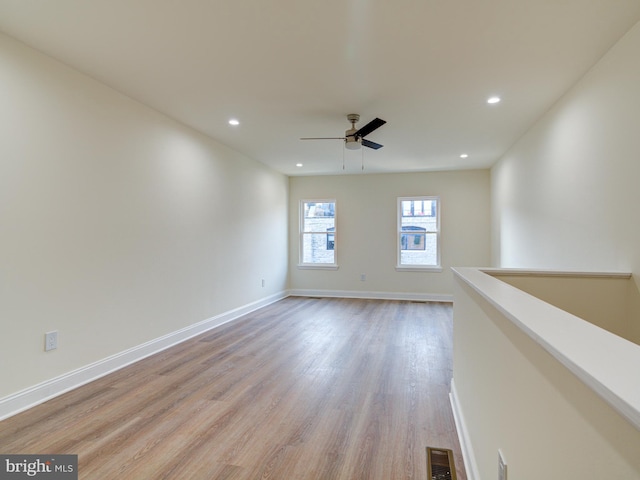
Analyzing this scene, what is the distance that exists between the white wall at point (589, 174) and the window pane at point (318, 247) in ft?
12.4

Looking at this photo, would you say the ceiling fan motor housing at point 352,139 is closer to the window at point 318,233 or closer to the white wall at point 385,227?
the white wall at point 385,227

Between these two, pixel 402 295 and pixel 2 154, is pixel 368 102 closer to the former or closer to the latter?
pixel 2 154

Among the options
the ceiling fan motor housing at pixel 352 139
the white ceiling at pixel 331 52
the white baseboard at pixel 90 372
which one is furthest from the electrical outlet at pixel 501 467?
the ceiling fan motor housing at pixel 352 139

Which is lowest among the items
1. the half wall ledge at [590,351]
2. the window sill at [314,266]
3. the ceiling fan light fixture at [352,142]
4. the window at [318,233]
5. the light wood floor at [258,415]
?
the light wood floor at [258,415]

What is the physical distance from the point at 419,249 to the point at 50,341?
5.91 metres

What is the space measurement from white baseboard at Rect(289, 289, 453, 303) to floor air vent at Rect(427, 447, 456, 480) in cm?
504

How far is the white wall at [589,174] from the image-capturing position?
2.22 m

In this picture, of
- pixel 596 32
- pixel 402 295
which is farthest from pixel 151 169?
pixel 402 295

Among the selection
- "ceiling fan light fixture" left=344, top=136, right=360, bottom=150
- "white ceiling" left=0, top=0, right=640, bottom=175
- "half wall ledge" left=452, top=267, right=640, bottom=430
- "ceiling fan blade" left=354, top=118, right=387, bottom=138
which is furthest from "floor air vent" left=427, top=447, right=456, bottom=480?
"ceiling fan light fixture" left=344, top=136, right=360, bottom=150

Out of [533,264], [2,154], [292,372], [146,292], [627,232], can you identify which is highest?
[2,154]

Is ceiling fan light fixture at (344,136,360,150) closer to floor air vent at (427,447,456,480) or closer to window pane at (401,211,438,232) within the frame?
floor air vent at (427,447,456,480)

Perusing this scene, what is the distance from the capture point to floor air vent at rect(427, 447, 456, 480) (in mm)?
1720

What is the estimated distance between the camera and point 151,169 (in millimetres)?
3572

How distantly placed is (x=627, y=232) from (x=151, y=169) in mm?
4034
